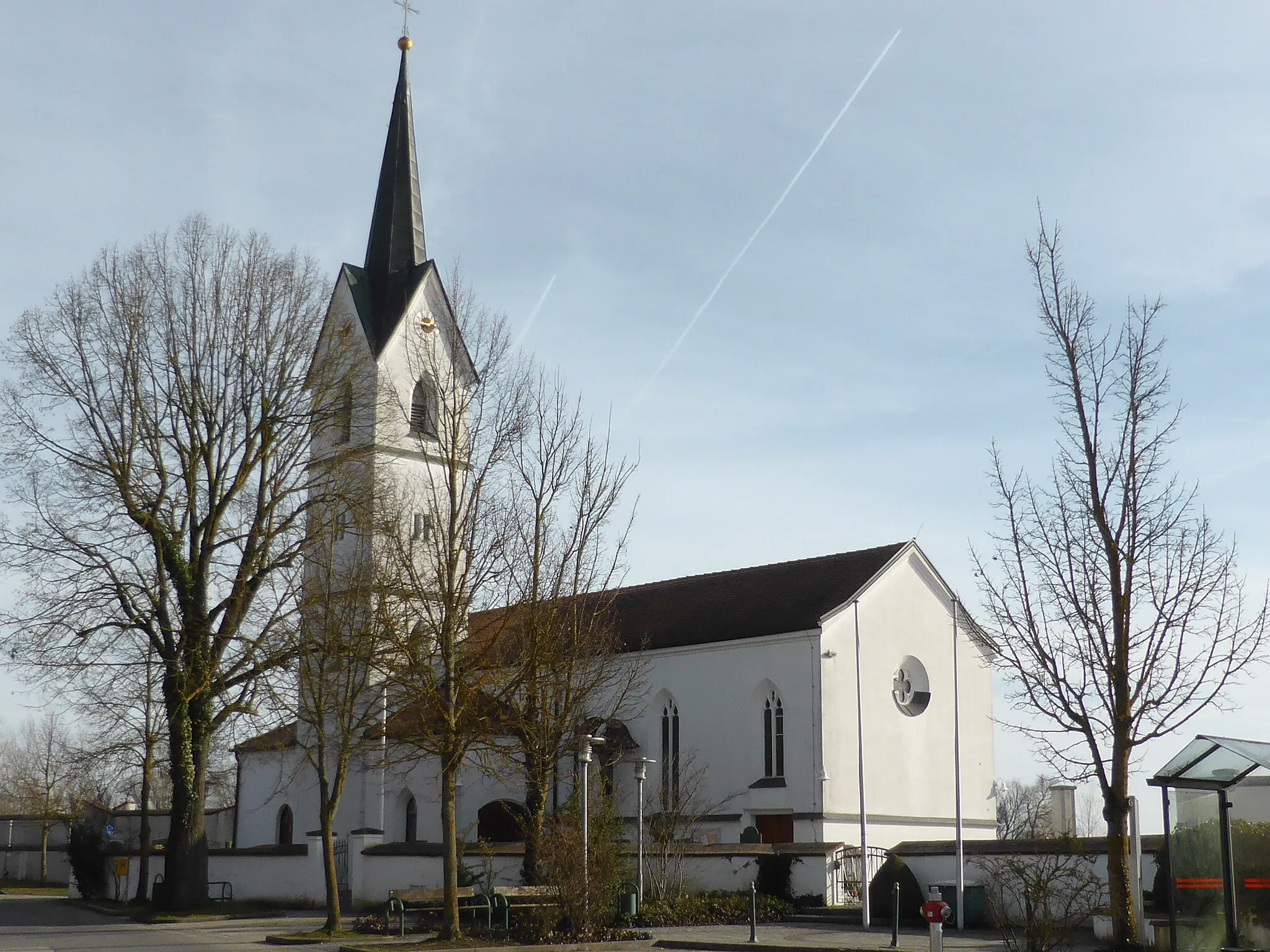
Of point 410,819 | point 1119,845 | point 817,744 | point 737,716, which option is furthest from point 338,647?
point 410,819

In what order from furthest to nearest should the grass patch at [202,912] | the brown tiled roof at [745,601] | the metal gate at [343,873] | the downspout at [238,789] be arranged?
the downspout at [238,789], the brown tiled roof at [745,601], the metal gate at [343,873], the grass patch at [202,912]

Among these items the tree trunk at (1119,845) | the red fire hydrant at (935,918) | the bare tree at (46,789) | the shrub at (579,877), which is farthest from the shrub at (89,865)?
the tree trunk at (1119,845)

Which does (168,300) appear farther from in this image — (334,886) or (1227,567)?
(1227,567)

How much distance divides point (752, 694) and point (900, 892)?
10228 millimetres

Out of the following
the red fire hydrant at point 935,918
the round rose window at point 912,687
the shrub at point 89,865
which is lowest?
the shrub at point 89,865

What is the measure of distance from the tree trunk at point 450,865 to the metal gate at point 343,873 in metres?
13.5

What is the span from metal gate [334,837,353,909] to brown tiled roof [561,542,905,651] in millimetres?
10211

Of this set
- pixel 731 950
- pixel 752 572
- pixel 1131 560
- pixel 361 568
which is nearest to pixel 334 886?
pixel 361 568

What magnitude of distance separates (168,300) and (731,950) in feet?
64.2

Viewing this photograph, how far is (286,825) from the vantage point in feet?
152

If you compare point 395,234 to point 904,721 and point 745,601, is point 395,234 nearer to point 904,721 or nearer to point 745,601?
point 745,601

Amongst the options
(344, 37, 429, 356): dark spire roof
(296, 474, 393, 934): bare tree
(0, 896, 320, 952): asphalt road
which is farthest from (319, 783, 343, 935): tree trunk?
(344, 37, 429, 356): dark spire roof

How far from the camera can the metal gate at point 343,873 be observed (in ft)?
109

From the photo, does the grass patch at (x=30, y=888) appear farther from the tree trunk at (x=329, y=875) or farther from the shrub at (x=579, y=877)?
the shrub at (x=579, y=877)
